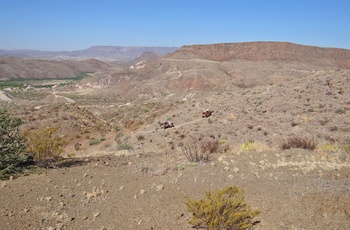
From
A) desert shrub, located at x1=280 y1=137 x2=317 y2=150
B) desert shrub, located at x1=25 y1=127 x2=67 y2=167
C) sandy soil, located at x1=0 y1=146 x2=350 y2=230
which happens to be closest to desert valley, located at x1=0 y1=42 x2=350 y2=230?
sandy soil, located at x1=0 y1=146 x2=350 y2=230

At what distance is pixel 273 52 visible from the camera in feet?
356

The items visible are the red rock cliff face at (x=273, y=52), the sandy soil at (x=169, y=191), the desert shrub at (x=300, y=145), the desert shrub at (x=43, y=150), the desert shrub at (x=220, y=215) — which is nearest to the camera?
the desert shrub at (x=220, y=215)

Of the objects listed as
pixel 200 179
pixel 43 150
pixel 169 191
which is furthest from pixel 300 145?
pixel 43 150

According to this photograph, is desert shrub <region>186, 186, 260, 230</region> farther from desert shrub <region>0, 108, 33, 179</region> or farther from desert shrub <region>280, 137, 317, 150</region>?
desert shrub <region>280, 137, 317, 150</region>

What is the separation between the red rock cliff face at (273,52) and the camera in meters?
105

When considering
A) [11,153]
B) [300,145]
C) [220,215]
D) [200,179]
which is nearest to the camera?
[220,215]

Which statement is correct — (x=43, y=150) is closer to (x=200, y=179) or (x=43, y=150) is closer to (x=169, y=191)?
(x=169, y=191)

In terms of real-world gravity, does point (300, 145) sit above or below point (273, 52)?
below

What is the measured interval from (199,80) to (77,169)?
70.3m

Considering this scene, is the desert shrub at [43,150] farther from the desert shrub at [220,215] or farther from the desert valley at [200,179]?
the desert shrub at [220,215]

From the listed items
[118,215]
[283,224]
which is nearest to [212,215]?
[283,224]

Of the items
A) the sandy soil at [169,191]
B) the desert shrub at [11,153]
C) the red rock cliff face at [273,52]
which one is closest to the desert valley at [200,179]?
the sandy soil at [169,191]

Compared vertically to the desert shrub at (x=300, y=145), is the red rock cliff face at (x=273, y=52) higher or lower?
higher

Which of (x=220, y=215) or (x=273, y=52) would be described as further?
(x=273, y=52)
